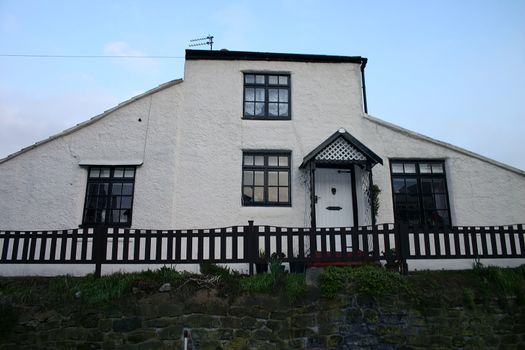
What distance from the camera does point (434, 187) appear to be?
1198 centimetres

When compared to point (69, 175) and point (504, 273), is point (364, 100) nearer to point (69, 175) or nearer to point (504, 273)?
point (504, 273)

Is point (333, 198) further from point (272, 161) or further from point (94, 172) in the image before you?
point (94, 172)

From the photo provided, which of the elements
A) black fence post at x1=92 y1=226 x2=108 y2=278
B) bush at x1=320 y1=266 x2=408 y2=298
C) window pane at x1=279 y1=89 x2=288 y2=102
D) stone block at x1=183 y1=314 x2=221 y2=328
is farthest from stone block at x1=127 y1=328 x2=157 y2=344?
window pane at x1=279 y1=89 x2=288 y2=102

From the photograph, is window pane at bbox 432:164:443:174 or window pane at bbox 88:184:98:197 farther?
Answer: window pane at bbox 432:164:443:174

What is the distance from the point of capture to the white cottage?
1122 centimetres

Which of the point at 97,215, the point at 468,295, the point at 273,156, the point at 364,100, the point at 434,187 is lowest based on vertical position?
the point at 468,295

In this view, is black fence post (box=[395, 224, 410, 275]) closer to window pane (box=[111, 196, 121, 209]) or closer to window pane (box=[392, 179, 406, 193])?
window pane (box=[392, 179, 406, 193])

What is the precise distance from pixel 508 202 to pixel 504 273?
427 centimetres

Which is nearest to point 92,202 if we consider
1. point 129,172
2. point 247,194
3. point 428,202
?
point 129,172

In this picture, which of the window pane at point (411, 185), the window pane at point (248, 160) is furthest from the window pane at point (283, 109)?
the window pane at point (411, 185)

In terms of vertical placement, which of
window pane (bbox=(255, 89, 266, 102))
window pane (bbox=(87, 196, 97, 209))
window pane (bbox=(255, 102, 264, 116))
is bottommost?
window pane (bbox=(87, 196, 97, 209))

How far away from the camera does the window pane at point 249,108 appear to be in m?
12.4

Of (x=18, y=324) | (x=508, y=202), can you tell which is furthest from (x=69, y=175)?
(x=508, y=202)

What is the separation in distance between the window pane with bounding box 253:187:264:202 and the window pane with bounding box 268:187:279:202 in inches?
7.9
